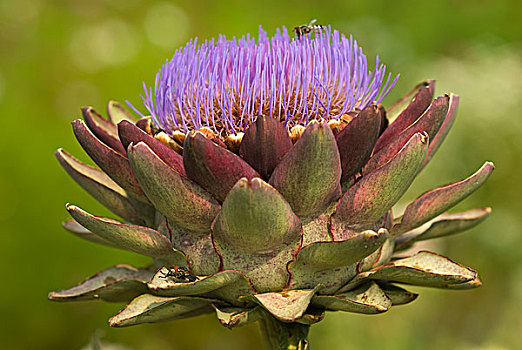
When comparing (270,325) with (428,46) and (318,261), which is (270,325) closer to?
(318,261)

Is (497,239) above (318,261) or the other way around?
the other way around

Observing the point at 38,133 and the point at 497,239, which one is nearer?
the point at 497,239

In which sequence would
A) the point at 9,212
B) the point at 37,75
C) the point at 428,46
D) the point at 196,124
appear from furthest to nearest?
1. the point at 428,46
2. the point at 37,75
3. the point at 9,212
4. the point at 196,124

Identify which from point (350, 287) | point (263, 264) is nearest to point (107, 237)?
point (263, 264)

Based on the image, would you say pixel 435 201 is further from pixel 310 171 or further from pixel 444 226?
pixel 310 171

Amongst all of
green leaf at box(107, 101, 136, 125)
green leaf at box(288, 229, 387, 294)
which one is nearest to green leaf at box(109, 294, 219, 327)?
green leaf at box(288, 229, 387, 294)

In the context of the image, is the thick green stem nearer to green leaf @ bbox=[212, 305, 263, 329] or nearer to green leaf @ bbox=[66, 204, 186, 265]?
green leaf @ bbox=[212, 305, 263, 329]
